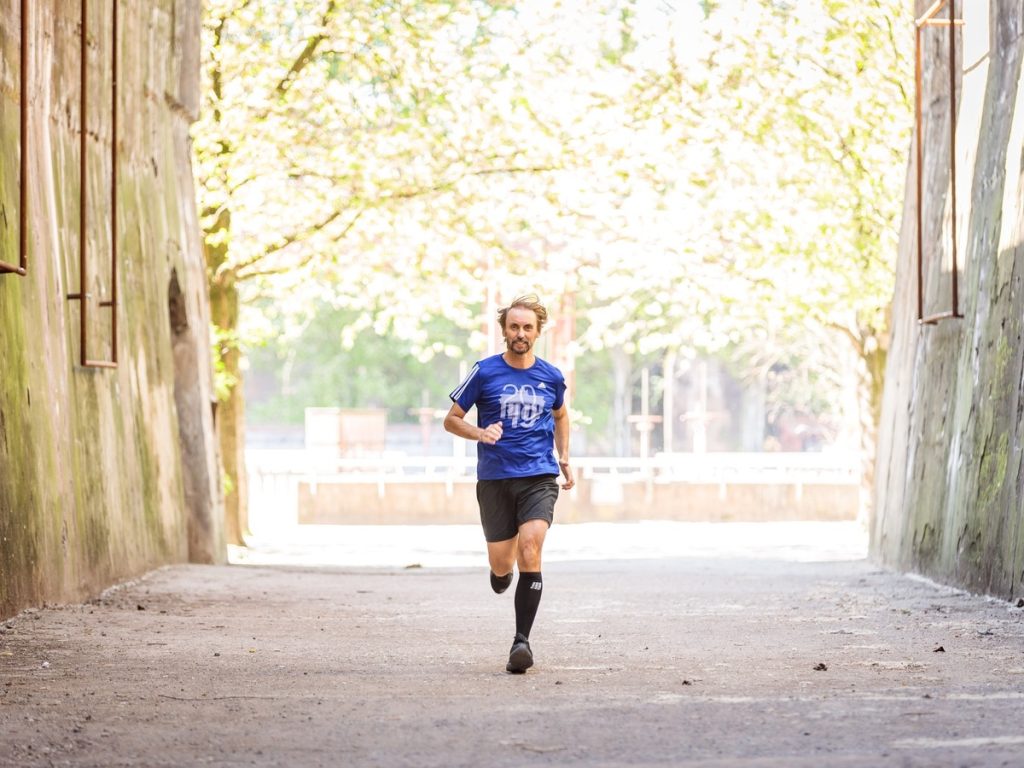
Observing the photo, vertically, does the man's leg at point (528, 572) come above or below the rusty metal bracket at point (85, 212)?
below

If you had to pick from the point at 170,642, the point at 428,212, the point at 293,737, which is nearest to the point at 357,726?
the point at 293,737

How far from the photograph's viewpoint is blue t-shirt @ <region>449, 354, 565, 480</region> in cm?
795

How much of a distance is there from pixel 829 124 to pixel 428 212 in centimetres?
528

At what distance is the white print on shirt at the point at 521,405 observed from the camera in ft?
26.0

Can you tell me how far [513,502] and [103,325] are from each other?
5.06 m

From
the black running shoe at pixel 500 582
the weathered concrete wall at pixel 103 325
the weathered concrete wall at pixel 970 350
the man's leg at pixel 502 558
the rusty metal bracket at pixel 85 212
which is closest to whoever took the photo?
the man's leg at pixel 502 558

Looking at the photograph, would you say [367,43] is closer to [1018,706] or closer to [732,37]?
[732,37]

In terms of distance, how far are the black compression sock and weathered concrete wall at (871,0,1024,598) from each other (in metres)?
3.40

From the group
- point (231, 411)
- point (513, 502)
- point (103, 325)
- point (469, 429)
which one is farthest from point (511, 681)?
point (231, 411)

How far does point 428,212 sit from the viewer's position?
22812mm

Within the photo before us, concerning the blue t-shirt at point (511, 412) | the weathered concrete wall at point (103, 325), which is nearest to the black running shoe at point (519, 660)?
the blue t-shirt at point (511, 412)

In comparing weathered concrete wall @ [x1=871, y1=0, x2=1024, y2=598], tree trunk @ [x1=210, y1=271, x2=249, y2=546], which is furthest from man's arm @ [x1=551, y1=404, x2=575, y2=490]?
tree trunk @ [x1=210, y1=271, x2=249, y2=546]

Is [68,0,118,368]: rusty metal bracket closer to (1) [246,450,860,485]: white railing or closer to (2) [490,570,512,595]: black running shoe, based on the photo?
(2) [490,570,512,595]: black running shoe

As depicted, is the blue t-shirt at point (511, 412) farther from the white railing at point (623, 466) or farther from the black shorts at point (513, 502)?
the white railing at point (623, 466)
